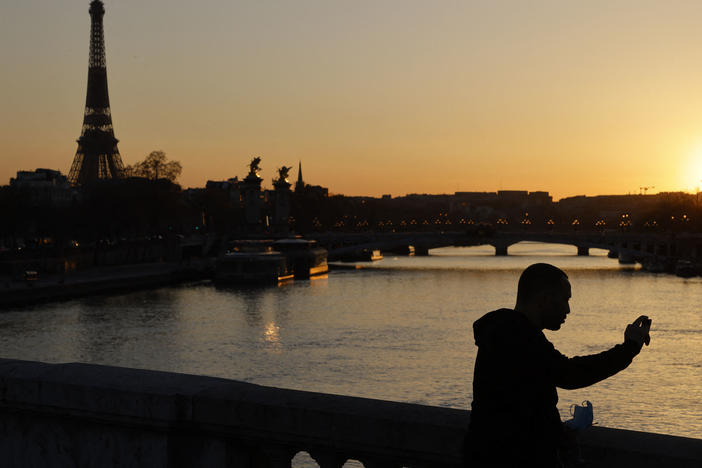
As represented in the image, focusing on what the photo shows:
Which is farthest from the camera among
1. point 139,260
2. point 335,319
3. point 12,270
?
point 139,260

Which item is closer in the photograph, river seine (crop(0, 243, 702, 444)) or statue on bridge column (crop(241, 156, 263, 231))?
river seine (crop(0, 243, 702, 444))

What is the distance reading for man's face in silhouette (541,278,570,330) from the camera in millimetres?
2957

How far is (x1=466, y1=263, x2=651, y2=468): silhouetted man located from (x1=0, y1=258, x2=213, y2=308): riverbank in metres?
43.6

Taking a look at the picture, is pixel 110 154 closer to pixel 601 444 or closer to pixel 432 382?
pixel 432 382

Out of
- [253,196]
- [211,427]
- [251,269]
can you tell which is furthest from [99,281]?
[211,427]

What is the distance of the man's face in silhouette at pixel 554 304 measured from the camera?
9.70 feet

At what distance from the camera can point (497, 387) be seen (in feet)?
9.33

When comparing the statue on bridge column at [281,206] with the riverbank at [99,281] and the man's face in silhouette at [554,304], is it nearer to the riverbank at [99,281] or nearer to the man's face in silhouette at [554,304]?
the riverbank at [99,281]

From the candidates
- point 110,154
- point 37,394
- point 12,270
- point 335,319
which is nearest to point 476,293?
point 335,319

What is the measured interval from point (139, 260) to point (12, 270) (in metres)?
21.2

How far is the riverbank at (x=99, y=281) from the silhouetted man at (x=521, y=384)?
4362 cm

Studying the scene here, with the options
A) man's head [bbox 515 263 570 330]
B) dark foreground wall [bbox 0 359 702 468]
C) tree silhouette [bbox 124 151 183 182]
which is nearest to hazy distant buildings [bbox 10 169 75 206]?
tree silhouette [bbox 124 151 183 182]

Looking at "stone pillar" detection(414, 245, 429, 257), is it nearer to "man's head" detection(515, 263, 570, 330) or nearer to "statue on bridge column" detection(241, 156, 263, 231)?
"statue on bridge column" detection(241, 156, 263, 231)

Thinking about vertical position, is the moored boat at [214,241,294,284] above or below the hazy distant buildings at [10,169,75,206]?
below
